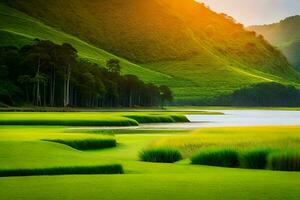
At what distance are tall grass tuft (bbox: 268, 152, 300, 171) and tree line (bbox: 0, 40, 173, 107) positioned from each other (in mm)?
93814

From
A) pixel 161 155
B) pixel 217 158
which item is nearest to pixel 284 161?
pixel 217 158

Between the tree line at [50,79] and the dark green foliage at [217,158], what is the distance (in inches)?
3572

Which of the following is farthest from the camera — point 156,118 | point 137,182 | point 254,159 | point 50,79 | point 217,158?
point 50,79

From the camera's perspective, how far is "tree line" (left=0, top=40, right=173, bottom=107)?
125 meters

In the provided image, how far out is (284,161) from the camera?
1041 inches

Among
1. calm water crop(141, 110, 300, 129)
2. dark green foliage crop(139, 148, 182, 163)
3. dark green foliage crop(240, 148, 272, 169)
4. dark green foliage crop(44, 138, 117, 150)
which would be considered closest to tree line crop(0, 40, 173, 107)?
calm water crop(141, 110, 300, 129)

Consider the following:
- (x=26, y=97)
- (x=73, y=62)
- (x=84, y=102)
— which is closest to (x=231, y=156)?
(x=73, y=62)

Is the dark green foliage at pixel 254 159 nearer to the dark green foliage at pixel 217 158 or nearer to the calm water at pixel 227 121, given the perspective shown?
the dark green foliage at pixel 217 158

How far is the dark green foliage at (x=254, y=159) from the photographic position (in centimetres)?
2819

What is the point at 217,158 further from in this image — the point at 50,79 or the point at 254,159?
the point at 50,79

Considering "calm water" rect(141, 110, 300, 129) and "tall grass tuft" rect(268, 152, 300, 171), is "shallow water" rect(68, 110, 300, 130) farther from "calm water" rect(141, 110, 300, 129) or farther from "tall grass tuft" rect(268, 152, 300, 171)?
"tall grass tuft" rect(268, 152, 300, 171)

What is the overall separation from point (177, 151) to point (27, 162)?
10.9 metres

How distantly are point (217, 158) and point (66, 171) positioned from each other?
9614 millimetres

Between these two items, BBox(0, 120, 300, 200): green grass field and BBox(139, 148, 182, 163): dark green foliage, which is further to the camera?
BBox(139, 148, 182, 163): dark green foliage
